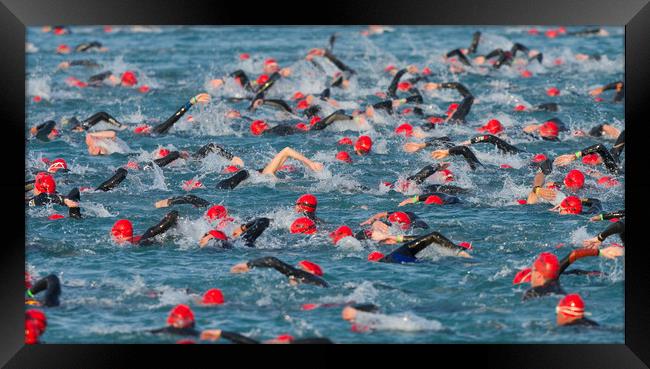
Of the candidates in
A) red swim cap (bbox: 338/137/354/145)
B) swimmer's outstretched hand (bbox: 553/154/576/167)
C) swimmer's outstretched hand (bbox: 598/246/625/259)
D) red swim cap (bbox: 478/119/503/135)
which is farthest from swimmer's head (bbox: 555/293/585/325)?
red swim cap (bbox: 478/119/503/135)

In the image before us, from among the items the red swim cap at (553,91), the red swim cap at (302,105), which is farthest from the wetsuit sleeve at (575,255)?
the red swim cap at (553,91)

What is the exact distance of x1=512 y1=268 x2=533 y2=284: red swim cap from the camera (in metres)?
15.8

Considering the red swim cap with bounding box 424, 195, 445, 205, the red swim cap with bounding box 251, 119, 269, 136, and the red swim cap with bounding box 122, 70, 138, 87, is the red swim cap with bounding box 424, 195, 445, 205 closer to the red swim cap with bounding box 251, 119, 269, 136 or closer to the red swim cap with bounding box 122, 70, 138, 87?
the red swim cap with bounding box 251, 119, 269, 136

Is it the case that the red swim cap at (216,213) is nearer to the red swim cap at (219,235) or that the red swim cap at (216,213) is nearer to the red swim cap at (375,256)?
the red swim cap at (219,235)

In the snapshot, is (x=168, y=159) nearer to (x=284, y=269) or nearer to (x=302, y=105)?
(x=302, y=105)

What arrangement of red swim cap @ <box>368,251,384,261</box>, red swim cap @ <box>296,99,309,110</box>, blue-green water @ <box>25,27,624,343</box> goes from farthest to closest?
1. red swim cap @ <box>296,99,309,110</box>
2. red swim cap @ <box>368,251,384,261</box>
3. blue-green water @ <box>25,27,624,343</box>

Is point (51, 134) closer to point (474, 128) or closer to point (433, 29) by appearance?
point (474, 128)

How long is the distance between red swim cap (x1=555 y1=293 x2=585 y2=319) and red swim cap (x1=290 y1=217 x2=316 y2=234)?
424 centimetres

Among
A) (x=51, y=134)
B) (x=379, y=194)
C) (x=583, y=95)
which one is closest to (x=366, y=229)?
(x=379, y=194)

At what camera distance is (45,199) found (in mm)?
18672

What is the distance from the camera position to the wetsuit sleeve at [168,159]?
1992cm

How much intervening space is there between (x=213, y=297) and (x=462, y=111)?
29.0ft

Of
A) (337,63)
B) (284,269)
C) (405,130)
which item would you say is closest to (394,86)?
(337,63)
